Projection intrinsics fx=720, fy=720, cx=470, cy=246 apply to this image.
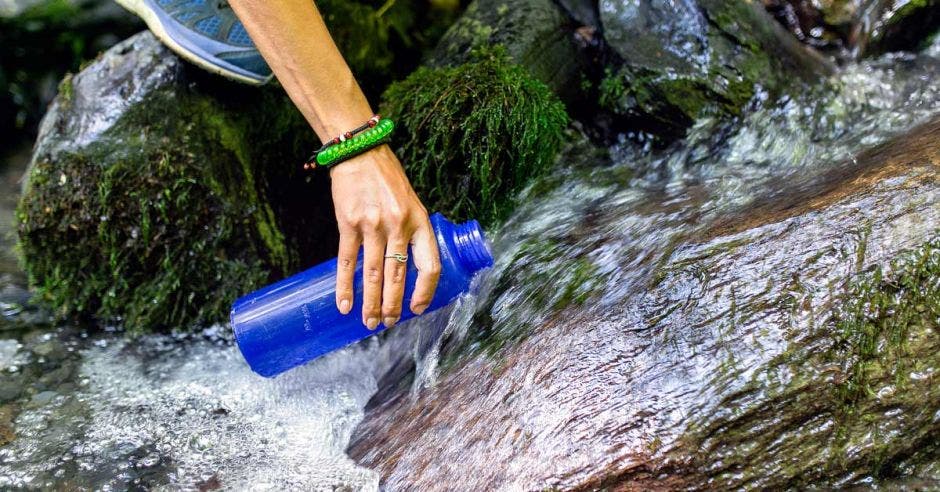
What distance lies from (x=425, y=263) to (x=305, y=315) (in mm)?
533

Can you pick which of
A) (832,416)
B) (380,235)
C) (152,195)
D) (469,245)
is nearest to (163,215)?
(152,195)

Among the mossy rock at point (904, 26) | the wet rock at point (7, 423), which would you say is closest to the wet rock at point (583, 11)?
the mossy rock at point (904, 26)

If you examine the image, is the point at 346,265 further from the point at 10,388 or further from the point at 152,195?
the point at 10,388

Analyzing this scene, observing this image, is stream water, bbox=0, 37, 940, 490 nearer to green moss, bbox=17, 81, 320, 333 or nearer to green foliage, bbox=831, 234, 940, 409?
green moss, bbox=17, 81, 320, 333

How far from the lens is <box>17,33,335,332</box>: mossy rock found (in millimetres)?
2980

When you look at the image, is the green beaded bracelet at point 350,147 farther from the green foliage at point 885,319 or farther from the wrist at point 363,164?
the green foliage at point 885,319

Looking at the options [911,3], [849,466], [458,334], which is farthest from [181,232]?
[911,3]

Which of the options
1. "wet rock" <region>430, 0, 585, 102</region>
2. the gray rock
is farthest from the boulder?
"wet rock" <region>430, 0, 585, 102</region>

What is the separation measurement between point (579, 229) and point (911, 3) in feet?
7.66

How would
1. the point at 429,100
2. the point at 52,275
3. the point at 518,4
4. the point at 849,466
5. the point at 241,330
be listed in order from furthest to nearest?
the point at 518,4
the point at 52,275
the point at 429,100
the point at 241,330
the point at 849,466

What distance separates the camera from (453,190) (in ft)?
9.78

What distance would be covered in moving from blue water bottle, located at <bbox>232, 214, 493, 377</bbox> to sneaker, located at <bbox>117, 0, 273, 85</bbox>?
1.06m

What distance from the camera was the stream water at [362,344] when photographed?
2297 mm

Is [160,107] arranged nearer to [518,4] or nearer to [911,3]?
[518,4]
